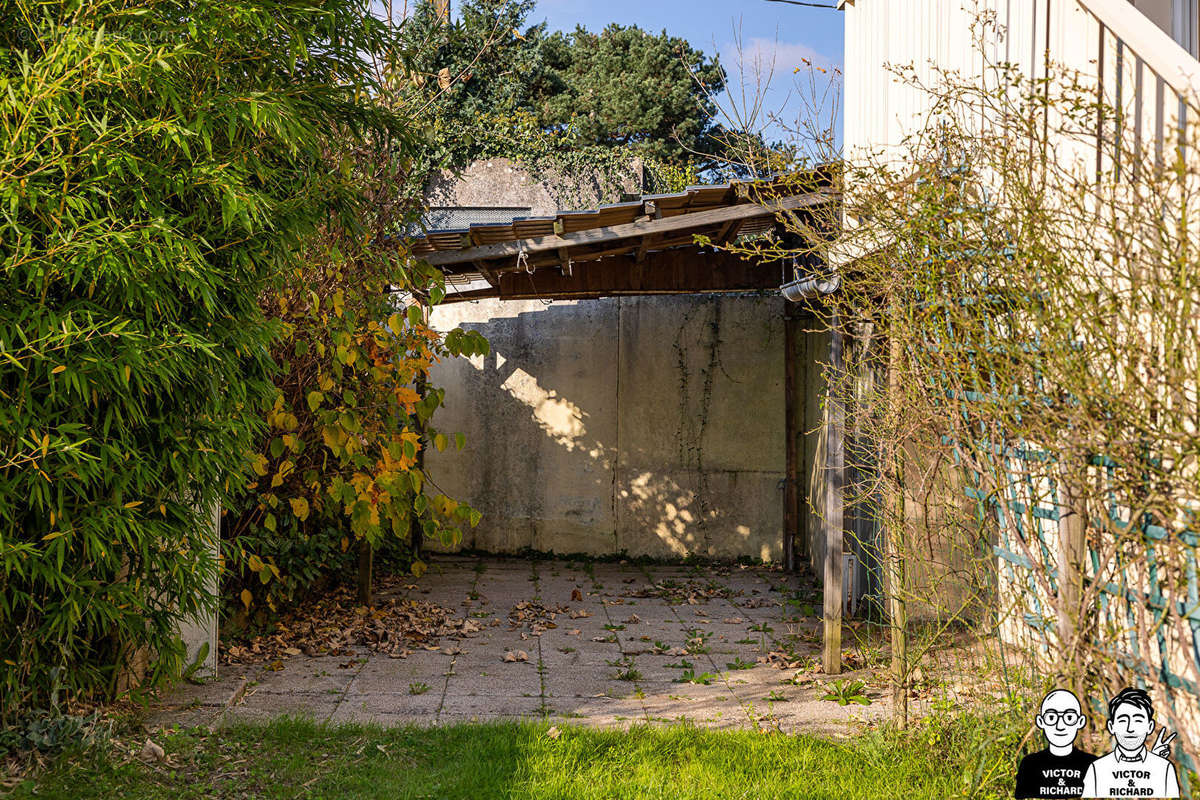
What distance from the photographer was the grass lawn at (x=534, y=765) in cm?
352

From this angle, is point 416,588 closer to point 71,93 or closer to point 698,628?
point 698,628

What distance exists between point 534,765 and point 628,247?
430 cm

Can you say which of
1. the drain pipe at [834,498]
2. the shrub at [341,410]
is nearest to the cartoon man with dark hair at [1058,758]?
the drain pipe at [834,498]

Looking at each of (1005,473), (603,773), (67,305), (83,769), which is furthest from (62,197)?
(1005,473)

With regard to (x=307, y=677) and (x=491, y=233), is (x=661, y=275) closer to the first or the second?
(x=491, y=233)

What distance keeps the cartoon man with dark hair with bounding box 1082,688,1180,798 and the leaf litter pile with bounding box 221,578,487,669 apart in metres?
3.85

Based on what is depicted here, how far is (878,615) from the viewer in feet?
21.0

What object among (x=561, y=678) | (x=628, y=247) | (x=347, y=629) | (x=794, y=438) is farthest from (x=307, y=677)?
(x=794, y=438)

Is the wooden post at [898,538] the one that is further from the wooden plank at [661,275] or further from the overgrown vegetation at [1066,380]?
the wooden plank at [661,275]

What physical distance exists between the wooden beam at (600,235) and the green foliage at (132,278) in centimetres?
207

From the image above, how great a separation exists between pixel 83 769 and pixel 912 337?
363cm

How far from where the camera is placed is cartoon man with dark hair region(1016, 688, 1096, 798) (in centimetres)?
298

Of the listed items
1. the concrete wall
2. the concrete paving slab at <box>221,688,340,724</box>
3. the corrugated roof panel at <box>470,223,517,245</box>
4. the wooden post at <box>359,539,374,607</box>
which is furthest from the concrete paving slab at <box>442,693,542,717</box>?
the concrete wall

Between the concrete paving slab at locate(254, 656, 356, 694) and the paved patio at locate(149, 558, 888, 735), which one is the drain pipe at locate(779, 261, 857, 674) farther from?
the concrete paving slab at locate(254, 656, 356, 694)
